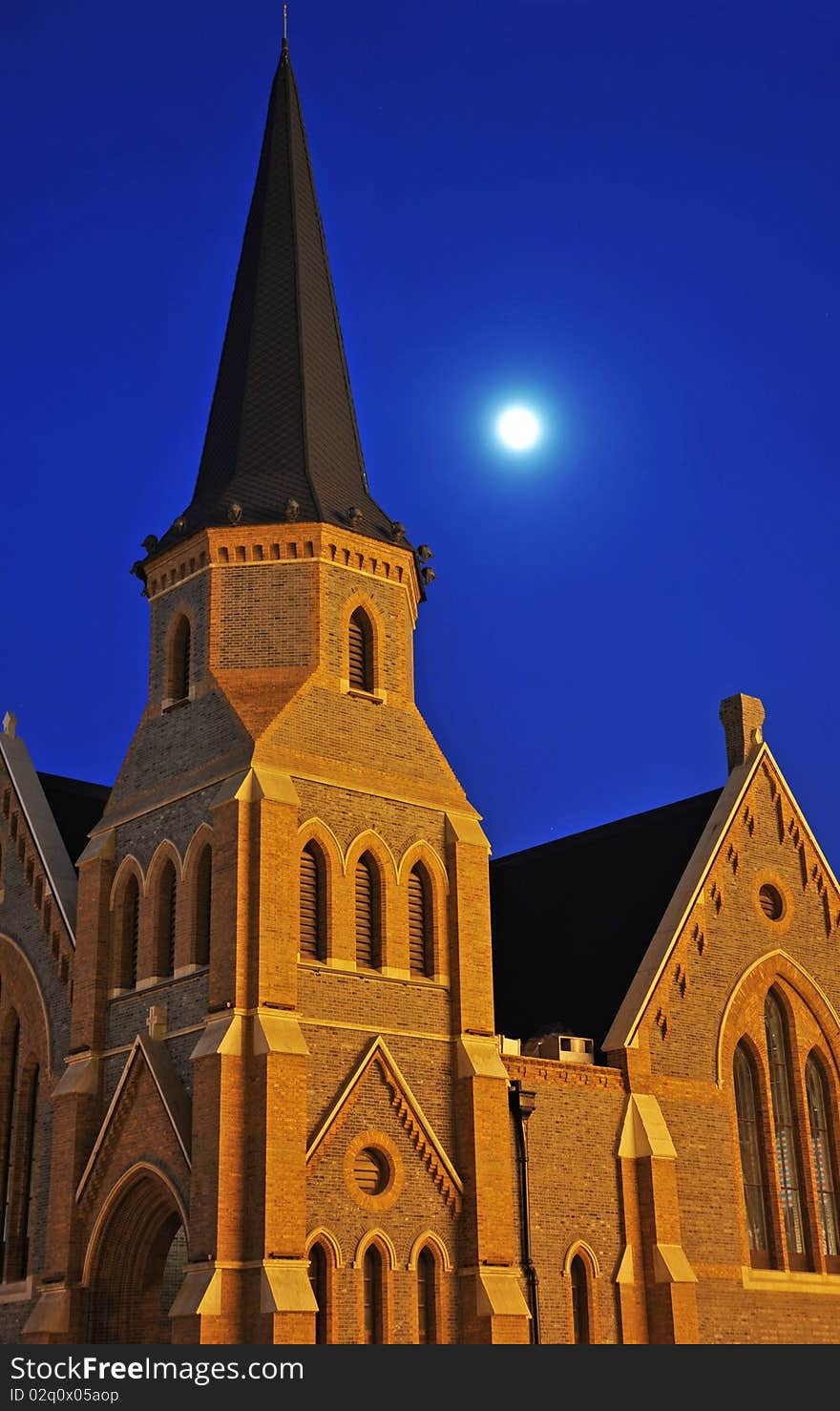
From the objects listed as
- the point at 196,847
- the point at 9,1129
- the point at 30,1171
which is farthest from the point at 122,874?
the point at 30,1171

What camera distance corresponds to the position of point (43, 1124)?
3734 cm

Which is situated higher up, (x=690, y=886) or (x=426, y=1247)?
(x=690, y=886)

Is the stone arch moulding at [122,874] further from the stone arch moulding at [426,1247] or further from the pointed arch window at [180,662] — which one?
the stone arch moulding at [426,1247]

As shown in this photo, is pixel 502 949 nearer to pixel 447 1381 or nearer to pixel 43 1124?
pixel 43 1124

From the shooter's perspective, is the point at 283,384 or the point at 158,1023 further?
the point at 283,384

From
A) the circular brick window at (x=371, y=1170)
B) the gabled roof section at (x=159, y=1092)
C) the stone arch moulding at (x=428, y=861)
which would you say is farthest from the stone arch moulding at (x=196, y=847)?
the circular brick window at (x=371, y=1170)

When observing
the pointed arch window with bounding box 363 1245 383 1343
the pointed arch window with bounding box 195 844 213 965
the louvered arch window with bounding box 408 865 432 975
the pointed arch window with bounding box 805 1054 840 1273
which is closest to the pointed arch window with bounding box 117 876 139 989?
the pointed arch window with bounding box 195 844 213 965

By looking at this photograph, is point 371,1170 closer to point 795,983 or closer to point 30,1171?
point 30,1171

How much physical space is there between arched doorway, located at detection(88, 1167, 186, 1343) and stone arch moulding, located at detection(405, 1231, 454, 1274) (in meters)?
4.30

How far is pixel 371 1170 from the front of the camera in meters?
32.8

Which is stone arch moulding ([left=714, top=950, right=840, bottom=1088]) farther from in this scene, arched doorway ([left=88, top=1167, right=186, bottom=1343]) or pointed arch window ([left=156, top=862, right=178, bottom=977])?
arched doorway ([left=88, top=1167, right=186, bottom=1343])

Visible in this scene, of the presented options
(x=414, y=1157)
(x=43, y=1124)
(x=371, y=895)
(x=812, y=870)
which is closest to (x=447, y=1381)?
(x=414, y=1157)

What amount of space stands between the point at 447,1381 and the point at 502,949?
72.6ft

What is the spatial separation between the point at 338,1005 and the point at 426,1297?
5.47 m
